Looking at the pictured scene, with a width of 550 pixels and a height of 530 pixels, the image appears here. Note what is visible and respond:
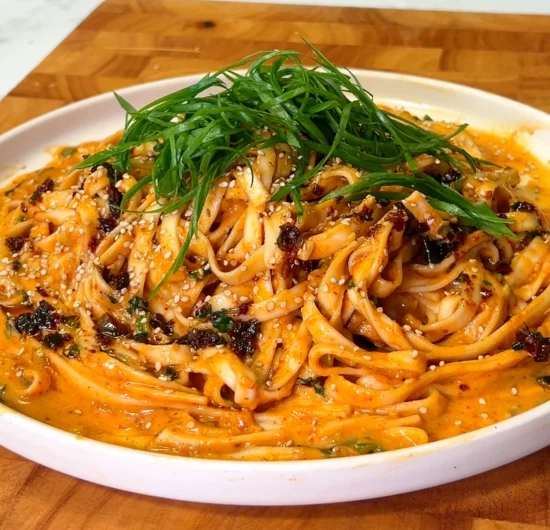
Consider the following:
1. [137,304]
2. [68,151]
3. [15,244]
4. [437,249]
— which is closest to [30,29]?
[68,151]

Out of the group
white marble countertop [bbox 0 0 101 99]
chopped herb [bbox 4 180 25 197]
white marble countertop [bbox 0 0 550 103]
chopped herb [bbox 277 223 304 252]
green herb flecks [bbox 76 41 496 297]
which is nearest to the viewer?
chopped herb [bbox 277 223 304 252]

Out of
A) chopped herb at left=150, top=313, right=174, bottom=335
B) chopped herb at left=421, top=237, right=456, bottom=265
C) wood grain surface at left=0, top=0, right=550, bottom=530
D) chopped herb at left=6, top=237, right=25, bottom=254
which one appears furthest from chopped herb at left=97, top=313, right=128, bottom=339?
wood grain surface at left=0, top=0, right=550, bottom=530

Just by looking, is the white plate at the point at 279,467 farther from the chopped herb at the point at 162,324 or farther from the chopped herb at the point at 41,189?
the chopped herb at the point at 41,189

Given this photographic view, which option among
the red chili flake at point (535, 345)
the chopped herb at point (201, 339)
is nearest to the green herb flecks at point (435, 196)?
the red chili flake at point (535, 345)

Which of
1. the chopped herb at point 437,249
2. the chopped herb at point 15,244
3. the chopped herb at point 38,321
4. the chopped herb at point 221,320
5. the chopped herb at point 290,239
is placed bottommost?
the chopped herb at point 38,321

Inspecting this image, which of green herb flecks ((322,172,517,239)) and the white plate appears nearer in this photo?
the white plate

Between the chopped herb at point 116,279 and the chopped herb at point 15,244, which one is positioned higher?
the chopped herb at point 116,279

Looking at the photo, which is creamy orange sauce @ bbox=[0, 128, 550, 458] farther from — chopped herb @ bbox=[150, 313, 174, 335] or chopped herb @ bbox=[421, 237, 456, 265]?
chopped herb @ bbox=[421, 237, 456, 265]
